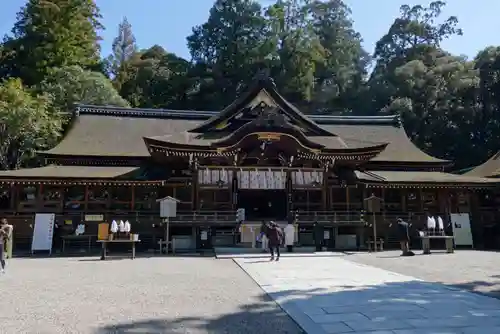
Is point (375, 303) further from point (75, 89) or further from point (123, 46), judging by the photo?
point (123, 46)

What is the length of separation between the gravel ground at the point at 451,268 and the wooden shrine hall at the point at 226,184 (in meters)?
4.38

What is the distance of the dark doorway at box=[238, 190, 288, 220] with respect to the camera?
Result: 2170 centimetres

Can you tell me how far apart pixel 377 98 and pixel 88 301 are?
1641 inches

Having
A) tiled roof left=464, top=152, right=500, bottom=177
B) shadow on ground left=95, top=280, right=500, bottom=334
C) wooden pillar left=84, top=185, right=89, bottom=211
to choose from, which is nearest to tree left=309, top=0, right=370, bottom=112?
tiled roof left=464, top=152, right=500, bottom=177

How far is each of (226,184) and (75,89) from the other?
748 inches

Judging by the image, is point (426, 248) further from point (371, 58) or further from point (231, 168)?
point (371, 58)

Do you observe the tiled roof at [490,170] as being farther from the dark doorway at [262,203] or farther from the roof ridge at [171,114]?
the dark doorway at [262,203]

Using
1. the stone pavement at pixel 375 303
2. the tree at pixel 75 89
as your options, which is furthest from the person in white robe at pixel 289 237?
the tree at pixel 75 89

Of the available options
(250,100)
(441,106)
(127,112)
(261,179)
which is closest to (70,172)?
(127,112)

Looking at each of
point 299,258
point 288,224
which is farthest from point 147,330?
point 288,224

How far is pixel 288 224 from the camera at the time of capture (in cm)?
1775

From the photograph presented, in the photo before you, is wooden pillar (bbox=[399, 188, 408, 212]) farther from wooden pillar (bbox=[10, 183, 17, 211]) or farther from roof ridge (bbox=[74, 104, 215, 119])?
wooden pillar (bbox=[10, 183, 17, 211])

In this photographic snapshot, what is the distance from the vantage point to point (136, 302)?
23.7 ft

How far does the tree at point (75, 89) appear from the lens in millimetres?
30562
